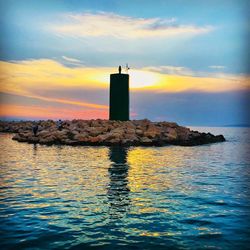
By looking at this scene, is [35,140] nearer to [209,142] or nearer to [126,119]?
[126,119]

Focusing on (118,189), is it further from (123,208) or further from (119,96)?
(119,96)

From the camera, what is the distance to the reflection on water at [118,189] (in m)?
9.01

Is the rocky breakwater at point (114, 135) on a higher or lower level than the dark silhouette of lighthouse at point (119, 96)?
lower

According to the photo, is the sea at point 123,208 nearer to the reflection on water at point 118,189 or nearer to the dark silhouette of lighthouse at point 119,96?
the reflection on water at point 118,189

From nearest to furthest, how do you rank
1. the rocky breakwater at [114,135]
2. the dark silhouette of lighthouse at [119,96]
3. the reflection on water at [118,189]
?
the reflection on water at [118,189] → the rocky breakwater at [114,135] → the dark silhouette of lighthouse at [119,96]

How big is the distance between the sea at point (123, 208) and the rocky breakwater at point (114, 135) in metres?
14.1

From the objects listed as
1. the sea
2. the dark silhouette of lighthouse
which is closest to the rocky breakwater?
the dark silhouette of lighthouse

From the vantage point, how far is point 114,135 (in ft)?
101

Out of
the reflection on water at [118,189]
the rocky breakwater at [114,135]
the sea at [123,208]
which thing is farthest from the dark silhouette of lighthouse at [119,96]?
the sea at [123,208]

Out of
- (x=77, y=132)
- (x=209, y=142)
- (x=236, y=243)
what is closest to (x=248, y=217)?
(x=236, y=243)

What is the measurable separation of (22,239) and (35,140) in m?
28.3

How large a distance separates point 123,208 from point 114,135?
71.3ft

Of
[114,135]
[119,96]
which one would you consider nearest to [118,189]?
[114,135]

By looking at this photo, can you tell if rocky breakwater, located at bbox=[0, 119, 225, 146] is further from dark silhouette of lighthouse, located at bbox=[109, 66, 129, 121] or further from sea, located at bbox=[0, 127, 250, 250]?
sea, located at bbox=[0, 127, 250, 250]
